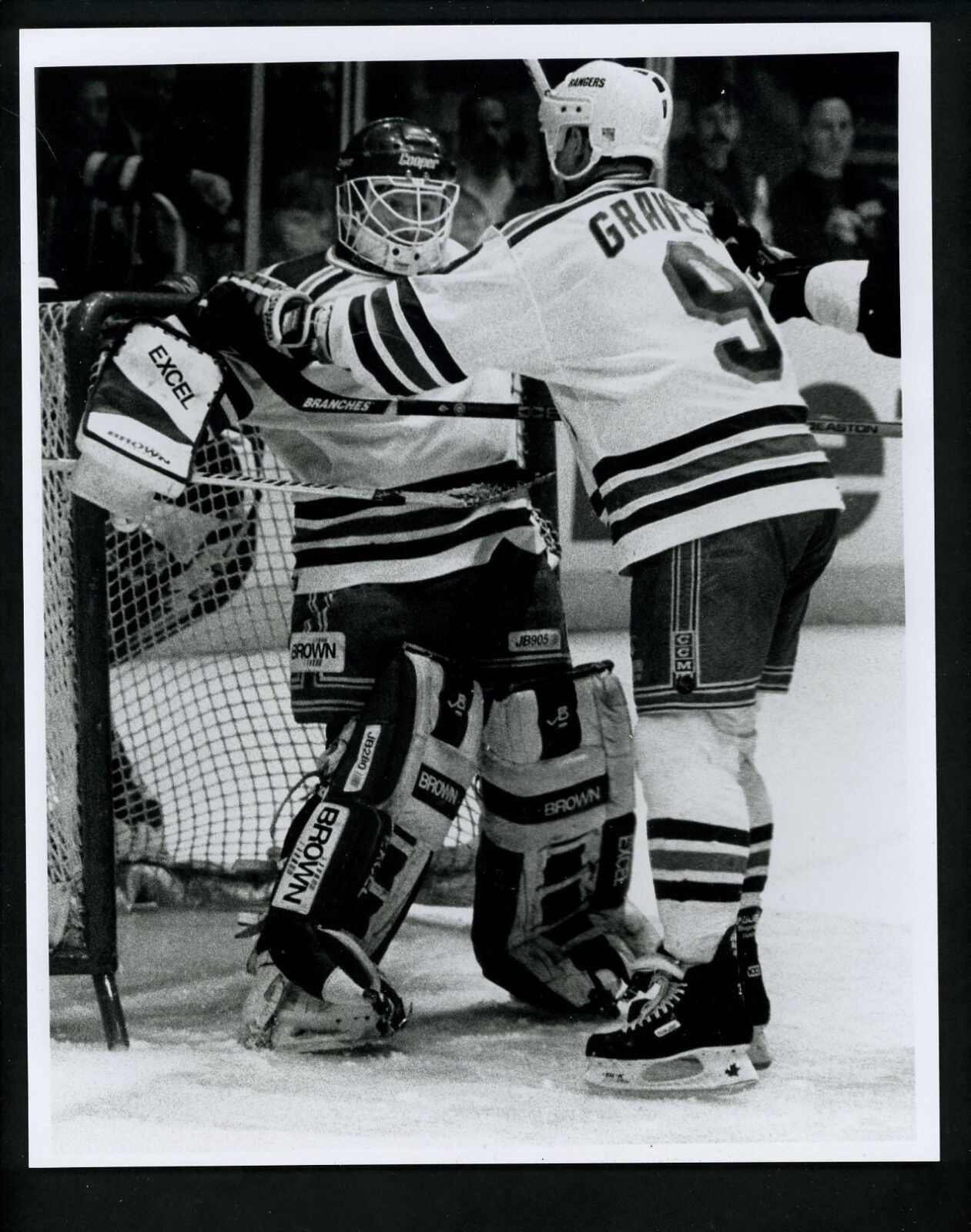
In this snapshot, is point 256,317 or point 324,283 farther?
point 324,283

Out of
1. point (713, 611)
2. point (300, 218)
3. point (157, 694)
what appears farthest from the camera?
point (157, 694)

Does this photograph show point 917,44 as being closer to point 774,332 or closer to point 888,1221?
point 774,332

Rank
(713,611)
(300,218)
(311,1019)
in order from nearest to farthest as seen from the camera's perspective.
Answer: (713,611) → (311,1019) → (300,218)

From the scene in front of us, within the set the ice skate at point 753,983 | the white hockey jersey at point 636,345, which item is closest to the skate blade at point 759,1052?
the ice skate at point 753,983

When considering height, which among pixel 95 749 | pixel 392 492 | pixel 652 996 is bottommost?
pixel 652 996

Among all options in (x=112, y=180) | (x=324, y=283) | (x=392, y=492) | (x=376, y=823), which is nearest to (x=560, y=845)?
(x=376, y=823)

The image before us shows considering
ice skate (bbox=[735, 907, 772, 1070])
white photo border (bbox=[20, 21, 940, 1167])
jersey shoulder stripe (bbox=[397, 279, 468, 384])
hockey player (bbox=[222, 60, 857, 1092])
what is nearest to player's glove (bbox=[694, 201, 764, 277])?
hockey player (bbox=[222, 60, 857, 1092])

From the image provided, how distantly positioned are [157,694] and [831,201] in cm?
129

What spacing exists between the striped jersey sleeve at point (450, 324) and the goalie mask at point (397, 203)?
20 cm

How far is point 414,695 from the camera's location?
2793mm

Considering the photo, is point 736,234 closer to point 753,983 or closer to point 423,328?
point 423,328

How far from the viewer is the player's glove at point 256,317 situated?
268cm

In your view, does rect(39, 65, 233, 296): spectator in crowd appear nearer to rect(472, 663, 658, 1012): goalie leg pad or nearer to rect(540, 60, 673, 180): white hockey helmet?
rect(540, 60, 673, 180): white hockey helmet

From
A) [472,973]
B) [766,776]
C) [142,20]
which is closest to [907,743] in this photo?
[766,776]
